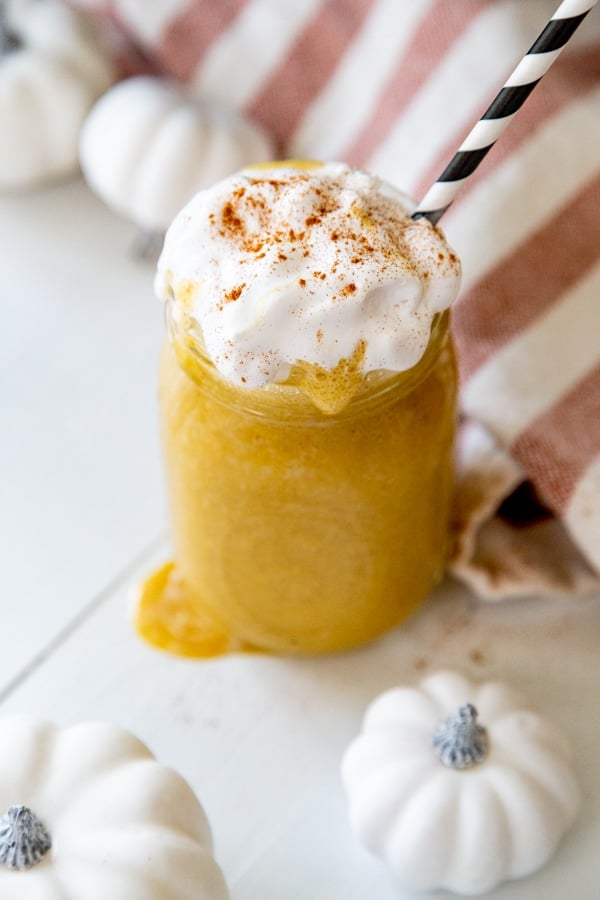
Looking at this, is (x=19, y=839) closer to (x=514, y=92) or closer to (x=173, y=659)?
(x=173, y=659)

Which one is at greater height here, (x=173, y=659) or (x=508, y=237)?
(x=508, y=237)

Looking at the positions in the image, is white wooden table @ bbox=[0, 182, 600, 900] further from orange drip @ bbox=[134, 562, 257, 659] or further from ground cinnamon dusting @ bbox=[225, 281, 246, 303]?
ground cinnamon dusting @ bbox=[225, 281, 246, 303]

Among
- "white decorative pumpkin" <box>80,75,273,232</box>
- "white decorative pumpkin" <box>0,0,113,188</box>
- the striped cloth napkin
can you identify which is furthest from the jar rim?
"white decorative pumpkin" <box>0,0,113,188</box>

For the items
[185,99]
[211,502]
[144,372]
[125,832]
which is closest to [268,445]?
[211,502]

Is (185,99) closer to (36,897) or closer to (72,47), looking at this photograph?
(72,47)

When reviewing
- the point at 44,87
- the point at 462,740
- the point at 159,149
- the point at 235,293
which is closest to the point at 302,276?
the point at 235,293

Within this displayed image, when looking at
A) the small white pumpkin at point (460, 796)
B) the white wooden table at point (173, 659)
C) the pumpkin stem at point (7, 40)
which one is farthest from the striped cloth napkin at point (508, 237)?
the pumpkin stem at point (7, 40)

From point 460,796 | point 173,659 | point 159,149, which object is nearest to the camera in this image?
point 460,796
